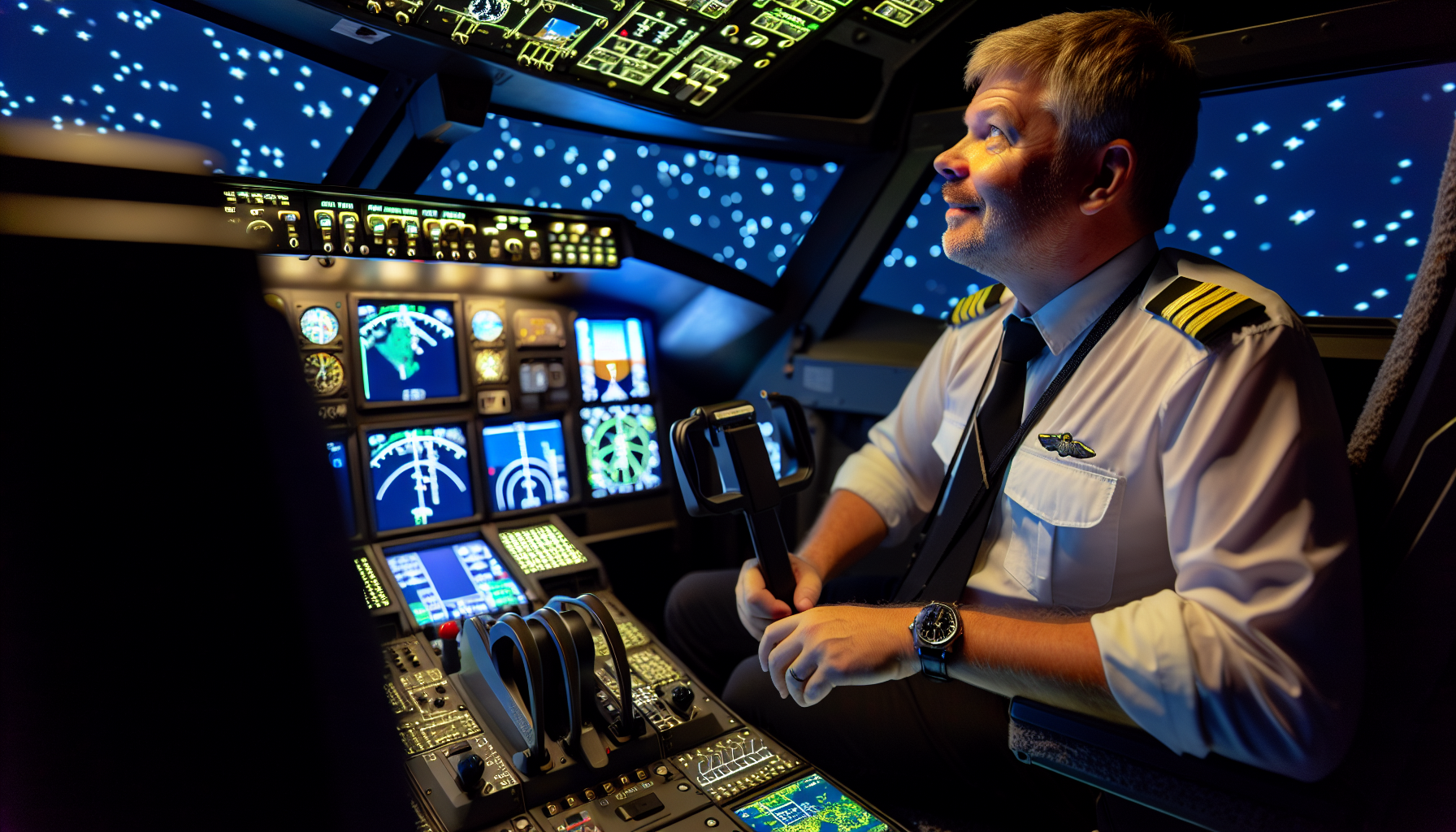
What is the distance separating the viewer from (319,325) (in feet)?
6.36

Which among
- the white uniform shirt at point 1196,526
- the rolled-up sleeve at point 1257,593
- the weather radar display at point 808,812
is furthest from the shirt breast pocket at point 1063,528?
the weather radar display at point 808,812

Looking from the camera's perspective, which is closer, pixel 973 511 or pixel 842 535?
pixel 973 511

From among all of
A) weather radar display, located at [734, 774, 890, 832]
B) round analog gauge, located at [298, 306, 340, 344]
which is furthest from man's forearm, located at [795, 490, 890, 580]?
round analog gauge, located at [298, 306, 340, 344]

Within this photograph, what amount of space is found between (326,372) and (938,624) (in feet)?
5.43

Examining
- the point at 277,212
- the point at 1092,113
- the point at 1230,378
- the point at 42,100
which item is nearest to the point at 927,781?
the point at 1230,378

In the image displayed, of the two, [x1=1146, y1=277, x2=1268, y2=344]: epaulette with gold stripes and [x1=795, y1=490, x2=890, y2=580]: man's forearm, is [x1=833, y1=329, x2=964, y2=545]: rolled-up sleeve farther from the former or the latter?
[x1=1146, y1=277, x2=1268, y2=344]: epaulette with gold stripes

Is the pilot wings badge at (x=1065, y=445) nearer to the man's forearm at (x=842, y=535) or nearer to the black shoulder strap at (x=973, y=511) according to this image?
the black shoulder strap at (x=973, y=511)

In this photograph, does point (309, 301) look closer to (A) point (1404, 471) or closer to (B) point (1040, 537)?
(B) point (1040, 537)

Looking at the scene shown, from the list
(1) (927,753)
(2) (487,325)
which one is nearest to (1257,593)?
(1) (927,753)

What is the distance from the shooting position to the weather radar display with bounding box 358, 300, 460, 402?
2.00 metres

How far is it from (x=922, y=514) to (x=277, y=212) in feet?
5.20

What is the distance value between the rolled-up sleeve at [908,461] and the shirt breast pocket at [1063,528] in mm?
334

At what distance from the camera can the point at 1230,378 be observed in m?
0.95

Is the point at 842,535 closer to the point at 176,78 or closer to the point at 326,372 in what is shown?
the point at 326,372
